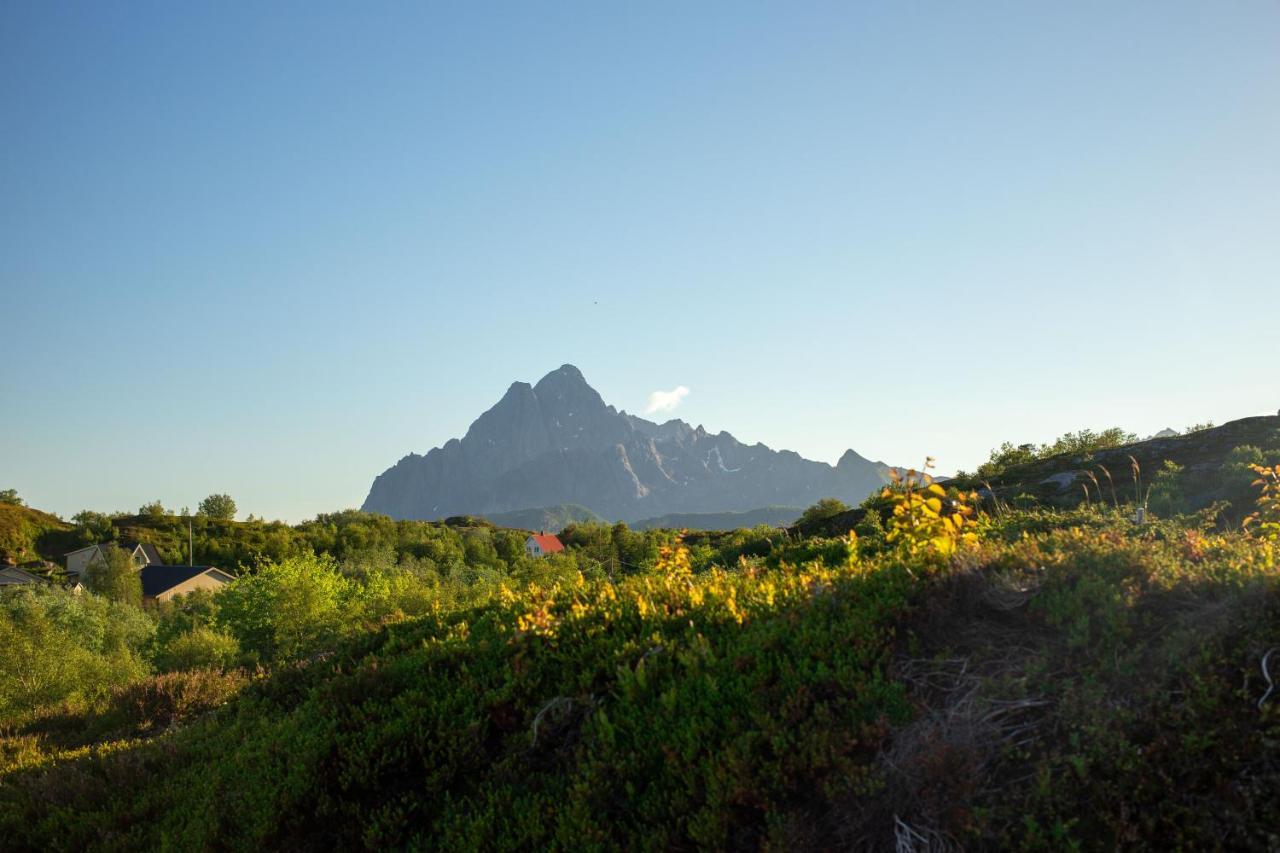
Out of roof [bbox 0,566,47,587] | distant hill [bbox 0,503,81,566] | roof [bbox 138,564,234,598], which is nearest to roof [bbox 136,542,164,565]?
roof [bbox 138,564,234,598]

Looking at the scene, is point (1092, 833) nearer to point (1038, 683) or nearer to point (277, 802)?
point (1038, 683)

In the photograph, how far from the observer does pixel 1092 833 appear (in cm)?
304

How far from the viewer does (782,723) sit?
159 inches

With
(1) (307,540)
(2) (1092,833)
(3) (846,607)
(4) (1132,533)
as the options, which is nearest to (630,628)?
(3) (846,607)

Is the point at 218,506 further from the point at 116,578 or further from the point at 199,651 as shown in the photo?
the point at 199,651

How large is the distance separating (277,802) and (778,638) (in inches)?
164

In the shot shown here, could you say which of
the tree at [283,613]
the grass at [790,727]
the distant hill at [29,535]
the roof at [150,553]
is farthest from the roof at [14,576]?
the grass at [790,727]

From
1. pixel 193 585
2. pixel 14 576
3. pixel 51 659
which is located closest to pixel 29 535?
pixel 14 576

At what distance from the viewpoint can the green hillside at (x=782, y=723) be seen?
10.7 feet

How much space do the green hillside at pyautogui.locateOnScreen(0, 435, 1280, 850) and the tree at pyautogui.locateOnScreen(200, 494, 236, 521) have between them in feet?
476

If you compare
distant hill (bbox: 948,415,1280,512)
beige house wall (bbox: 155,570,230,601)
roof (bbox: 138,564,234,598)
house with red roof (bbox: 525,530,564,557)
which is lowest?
house with red roof (bbox: 525,530,564,557)

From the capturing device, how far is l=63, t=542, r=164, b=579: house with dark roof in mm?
71375

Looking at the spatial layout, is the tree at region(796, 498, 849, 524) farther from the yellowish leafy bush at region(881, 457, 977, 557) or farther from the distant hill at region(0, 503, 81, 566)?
the distant hill at region(0, 503, 81, 566)

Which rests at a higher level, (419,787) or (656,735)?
(656,735)
